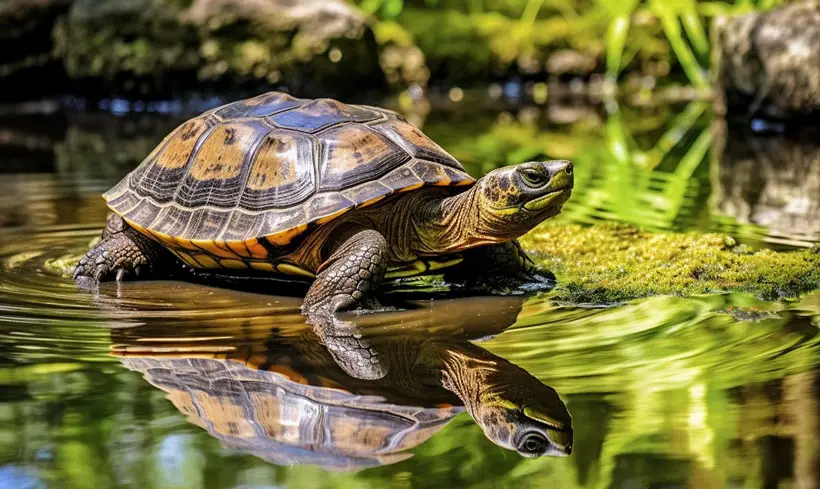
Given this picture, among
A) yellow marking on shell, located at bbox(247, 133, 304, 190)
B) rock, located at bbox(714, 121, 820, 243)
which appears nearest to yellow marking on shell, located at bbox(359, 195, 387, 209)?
yellow marking on shell, located at bbox(247, 133, 304, 190)

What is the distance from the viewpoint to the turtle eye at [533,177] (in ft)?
13.0

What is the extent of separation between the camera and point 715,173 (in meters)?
7.93

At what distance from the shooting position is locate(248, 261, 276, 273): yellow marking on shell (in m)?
4.38

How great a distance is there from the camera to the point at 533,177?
397cm

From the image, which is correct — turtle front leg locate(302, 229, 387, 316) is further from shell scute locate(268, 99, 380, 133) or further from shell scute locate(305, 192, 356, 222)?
shell scute locate(268, 99, 380, 133)

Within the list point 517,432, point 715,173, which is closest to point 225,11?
point 715,173

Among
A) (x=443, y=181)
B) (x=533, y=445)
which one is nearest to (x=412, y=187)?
(x=443, y=181)

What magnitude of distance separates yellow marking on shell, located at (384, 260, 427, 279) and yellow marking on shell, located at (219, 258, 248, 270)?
2.05 ft

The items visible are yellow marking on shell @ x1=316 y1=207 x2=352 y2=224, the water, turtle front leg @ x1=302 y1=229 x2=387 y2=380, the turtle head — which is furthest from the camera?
yellow marking on shell @ x1=316 y1=207 x2=352 y2=224

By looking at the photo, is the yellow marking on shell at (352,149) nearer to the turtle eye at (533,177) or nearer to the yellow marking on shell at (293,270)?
the yellow marking on shell at (293,270)

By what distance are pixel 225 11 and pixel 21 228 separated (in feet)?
28.5

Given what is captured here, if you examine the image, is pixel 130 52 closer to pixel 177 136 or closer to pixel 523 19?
pixel 523 19

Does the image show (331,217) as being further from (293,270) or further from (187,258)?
(187,258)

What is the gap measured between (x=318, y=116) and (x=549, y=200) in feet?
3.64
